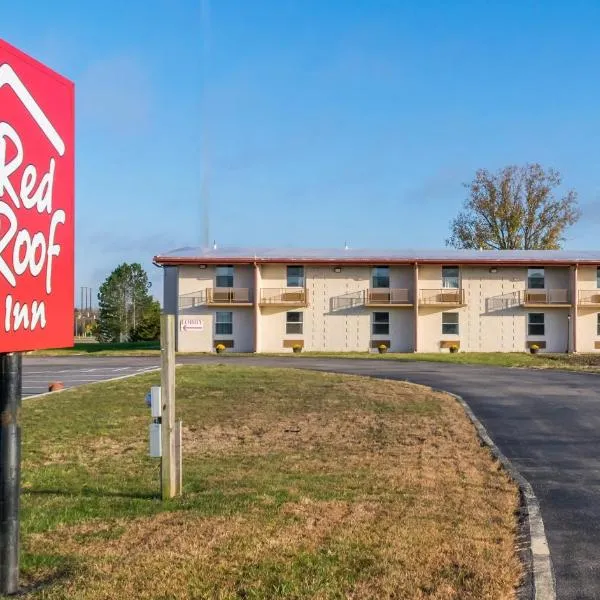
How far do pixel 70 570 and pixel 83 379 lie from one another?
64.9 feet

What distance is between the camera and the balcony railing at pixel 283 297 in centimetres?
4400

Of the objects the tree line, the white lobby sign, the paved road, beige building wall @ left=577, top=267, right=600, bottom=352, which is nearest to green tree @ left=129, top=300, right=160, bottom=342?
the tree line

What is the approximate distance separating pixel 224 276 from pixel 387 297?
9599mm

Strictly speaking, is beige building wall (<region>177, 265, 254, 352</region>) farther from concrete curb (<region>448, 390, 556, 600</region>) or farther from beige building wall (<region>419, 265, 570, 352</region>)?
concrete curb (<region>448, 390, 556, 600</region>)

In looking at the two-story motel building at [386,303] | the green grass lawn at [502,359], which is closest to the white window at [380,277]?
the two-story motel building at [386,303]

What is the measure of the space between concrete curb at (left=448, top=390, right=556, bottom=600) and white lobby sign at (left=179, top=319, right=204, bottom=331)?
3495 cm

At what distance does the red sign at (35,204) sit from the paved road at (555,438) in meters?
3.80

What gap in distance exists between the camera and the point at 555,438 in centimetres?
1197

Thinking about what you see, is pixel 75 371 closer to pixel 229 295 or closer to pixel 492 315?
pixel 229 295

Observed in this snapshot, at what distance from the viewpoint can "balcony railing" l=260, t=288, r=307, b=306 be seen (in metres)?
44.0

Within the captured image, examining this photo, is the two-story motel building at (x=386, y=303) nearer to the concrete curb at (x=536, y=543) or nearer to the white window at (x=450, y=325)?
the white window at (x=450, y=325)

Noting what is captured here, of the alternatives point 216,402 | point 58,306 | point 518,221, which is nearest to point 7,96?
point 58,306

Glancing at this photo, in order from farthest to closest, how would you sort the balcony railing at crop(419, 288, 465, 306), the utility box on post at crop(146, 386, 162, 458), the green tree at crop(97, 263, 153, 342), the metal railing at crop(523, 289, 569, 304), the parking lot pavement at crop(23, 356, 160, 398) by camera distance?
the green tree at crop(97, 263, 153, 342)
the metal railing at crop(523, 289, 569, 304)
the balcony railing at crop(419, 288, 465, 306)
the parking lot pavement at crop(23, 356, 160, 398)
the utility box on post at crop(146, 386, 162, 458)

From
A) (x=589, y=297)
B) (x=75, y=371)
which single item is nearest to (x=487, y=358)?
(x=589, y=297)
